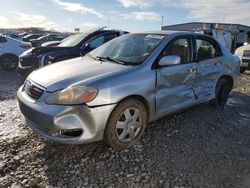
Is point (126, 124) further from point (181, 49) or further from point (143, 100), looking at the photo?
point (181, 49)

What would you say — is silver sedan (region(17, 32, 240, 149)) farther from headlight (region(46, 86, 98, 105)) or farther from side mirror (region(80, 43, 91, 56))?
side mirror (region(80, 43, 91, 56))

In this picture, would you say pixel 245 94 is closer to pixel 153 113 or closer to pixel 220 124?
pixel 220 124

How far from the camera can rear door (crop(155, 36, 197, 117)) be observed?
4273mm

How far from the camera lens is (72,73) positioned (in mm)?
3881

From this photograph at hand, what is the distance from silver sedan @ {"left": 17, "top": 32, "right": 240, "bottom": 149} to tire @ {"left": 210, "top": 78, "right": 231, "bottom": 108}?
470mm

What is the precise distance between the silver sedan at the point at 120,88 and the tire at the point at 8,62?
714cm

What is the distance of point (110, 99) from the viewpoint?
3.58 m

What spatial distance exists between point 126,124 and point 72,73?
980 mm

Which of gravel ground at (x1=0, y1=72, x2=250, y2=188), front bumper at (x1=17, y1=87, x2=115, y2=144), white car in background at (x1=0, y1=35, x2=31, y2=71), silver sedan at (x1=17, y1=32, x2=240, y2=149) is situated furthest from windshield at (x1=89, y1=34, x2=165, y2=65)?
white car in background at (x1=0, y1=35, x2=31, y2=71)

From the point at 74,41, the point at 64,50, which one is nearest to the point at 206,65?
the point at 64,50

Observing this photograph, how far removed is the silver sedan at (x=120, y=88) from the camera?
3465 mm

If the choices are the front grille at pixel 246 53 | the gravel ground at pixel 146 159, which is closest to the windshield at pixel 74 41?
the gravel ground at pixel 146 159

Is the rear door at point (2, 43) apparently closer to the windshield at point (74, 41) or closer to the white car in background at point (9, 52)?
the white car in background at point (9, 52)

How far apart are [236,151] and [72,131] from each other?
2.28m
